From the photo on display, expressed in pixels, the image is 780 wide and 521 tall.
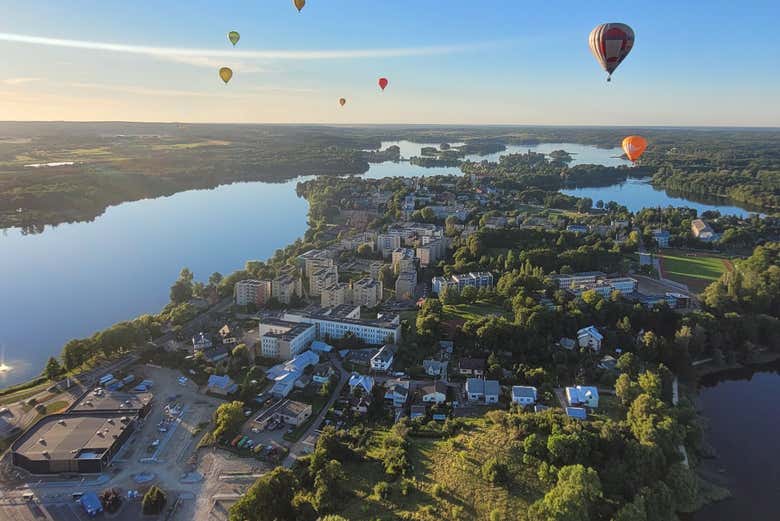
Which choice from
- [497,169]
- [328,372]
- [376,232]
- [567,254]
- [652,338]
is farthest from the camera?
[497,169]

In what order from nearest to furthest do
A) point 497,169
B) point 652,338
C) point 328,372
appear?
point 328,372
point 652,338
point 497,169

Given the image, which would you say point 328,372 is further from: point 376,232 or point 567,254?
point 376,232

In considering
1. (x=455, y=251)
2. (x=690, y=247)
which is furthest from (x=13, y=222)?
(x=690, y=247)

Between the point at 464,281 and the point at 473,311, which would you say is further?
the point at 464,281

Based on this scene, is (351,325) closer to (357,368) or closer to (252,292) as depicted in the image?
(357,368)

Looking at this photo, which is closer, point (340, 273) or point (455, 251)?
point (340, 273)

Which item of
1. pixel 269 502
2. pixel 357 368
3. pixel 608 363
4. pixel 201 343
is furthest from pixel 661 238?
pixel 269 502
